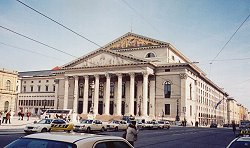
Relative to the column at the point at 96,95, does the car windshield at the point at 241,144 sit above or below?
below

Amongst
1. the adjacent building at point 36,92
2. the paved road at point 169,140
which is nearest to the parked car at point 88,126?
the paved road at point 169,140

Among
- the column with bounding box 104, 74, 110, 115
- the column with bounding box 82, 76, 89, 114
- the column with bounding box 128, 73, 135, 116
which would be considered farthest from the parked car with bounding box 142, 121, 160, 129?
the column with bounding box 82, 76, 89, 114

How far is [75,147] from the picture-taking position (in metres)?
4.37

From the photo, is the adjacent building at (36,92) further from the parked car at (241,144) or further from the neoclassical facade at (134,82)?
the parked car at (241,144)

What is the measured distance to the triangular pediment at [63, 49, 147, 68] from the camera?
69688 mm

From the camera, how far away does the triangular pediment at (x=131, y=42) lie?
246 feet

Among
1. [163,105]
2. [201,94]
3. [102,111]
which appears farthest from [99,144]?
[201,94]

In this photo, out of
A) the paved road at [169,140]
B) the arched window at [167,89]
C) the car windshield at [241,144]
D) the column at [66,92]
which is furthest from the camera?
the column at [66,92]

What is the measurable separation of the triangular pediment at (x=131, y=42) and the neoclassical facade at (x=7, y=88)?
27.1m

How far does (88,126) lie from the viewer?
33.0 metres

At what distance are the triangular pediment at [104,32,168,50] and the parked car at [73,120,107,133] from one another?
42395 mm

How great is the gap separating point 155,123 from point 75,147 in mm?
45913

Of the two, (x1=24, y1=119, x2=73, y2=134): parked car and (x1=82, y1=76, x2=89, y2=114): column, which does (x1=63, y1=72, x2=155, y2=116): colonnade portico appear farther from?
(x1=24, y1=119, x2=73, y2=134): parked car

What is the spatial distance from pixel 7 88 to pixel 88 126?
171 feet
